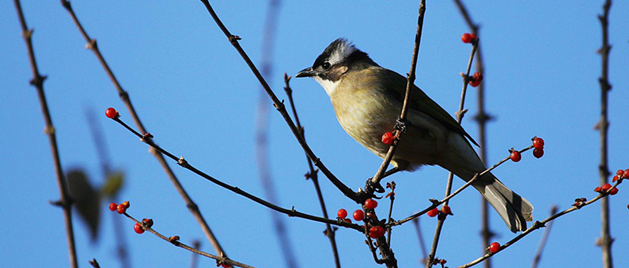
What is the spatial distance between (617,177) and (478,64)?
191 cm

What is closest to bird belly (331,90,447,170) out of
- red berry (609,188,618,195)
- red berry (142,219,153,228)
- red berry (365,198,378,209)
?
red berry (365,198,378,209)

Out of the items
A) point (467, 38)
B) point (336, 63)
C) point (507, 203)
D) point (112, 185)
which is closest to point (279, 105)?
point (112, 185)

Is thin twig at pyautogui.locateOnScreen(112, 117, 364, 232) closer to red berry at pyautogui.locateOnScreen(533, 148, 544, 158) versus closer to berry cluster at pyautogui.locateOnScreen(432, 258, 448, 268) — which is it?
berry cluster at pyautogui.locateOnScreen(432, 258, 448, 268)

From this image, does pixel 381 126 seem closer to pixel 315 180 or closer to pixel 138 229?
pixel 315 180

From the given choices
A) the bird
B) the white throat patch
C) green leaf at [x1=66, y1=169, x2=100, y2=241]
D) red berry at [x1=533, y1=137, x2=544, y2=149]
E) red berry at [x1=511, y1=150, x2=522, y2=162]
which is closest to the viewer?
green leaf at [x1=66, y1=169, x2=100, y2=241]

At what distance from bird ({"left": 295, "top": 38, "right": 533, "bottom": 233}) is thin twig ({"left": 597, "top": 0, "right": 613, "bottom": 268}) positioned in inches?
50.9

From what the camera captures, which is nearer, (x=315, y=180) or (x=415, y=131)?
(x=315, y=180)

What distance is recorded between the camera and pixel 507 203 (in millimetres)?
5230

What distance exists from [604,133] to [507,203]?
59.2 inches

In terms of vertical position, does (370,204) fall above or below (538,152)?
below

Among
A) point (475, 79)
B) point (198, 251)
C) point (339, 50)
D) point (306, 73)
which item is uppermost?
point (339, 50)

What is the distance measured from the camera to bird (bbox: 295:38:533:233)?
5.24m

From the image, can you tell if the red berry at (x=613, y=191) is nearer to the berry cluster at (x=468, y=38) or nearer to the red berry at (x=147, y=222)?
the berry cluster at (x=468, y=38)

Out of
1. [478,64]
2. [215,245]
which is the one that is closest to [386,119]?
[478,64]
